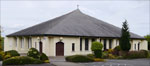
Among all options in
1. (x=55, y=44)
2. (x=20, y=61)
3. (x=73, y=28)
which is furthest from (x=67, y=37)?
(x=20, y=61)

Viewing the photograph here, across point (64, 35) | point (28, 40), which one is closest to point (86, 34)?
point (64, 35)

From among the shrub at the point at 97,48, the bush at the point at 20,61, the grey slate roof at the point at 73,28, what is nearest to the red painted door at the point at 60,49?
the grey slate roof at the point at 73,28

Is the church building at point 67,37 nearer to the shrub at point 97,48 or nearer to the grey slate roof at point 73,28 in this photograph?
the grey slate roof at point 73,28

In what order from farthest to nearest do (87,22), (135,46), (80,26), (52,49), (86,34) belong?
(135,46)
(87,22)
(80,26)
(86,34)
(52,49)

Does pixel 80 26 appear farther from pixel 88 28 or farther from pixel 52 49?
pixel 52 49

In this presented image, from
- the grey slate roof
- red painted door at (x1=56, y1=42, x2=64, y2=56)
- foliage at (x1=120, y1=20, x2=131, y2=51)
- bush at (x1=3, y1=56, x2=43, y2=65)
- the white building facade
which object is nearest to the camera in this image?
bush at (x1=3, y1=56, x2=43, y2=65)

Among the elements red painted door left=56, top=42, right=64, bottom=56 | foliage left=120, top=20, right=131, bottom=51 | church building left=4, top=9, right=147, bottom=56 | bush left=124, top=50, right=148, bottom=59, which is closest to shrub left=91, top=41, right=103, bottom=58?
bush left=124, top=50, right=148, bottom=59

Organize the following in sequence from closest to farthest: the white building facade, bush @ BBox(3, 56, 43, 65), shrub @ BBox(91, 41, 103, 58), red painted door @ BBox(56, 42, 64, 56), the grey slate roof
A: bush @ BBox(3, 56, 43, 65) → shrub @ BBox(91, 41, 103, 58) → the white building facade → red painted door @ BBox(56, 42, 64, 56) → the grey slate roof

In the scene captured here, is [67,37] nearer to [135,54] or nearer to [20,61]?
[135,54]

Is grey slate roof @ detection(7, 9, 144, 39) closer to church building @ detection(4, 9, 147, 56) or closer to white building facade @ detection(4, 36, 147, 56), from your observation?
church building @ detection(4, 9, 147, 56)

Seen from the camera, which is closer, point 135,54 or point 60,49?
point 135,54

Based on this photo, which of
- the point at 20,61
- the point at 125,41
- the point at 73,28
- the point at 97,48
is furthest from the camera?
the point at 73,28

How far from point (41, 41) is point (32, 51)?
10161 millimetres

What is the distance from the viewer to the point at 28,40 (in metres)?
36.4
